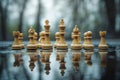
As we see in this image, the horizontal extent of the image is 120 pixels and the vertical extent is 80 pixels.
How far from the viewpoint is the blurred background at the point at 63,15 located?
12.1 feet

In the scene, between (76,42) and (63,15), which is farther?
(63,15)

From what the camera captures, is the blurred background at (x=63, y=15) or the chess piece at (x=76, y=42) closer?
the chess piece at (x=76, y=42)

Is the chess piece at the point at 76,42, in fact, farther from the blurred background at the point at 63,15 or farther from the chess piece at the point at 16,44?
the blurred background at the point at 63,15

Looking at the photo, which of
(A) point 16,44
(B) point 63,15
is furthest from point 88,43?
(B) point 63,15

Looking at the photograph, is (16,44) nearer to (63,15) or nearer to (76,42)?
(76,42)

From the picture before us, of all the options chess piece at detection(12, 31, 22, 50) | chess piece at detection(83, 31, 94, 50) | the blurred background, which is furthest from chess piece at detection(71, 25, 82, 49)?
the blurred background

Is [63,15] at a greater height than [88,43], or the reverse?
[63,15]

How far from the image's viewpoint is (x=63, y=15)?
3.69m

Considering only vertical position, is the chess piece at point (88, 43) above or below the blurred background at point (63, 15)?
below

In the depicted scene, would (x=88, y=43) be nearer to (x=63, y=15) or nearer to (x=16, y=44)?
(x=16, y=44)

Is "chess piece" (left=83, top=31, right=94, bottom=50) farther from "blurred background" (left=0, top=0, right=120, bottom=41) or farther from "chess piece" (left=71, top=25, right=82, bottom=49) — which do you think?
"blurred background" (left=0, top=0, right=120, bottom=41)

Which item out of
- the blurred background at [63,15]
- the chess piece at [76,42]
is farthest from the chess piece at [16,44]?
the blurred background at [63,15]

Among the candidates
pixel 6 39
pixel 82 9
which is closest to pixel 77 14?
pixel 82 9

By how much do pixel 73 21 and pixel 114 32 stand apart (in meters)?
0.52
